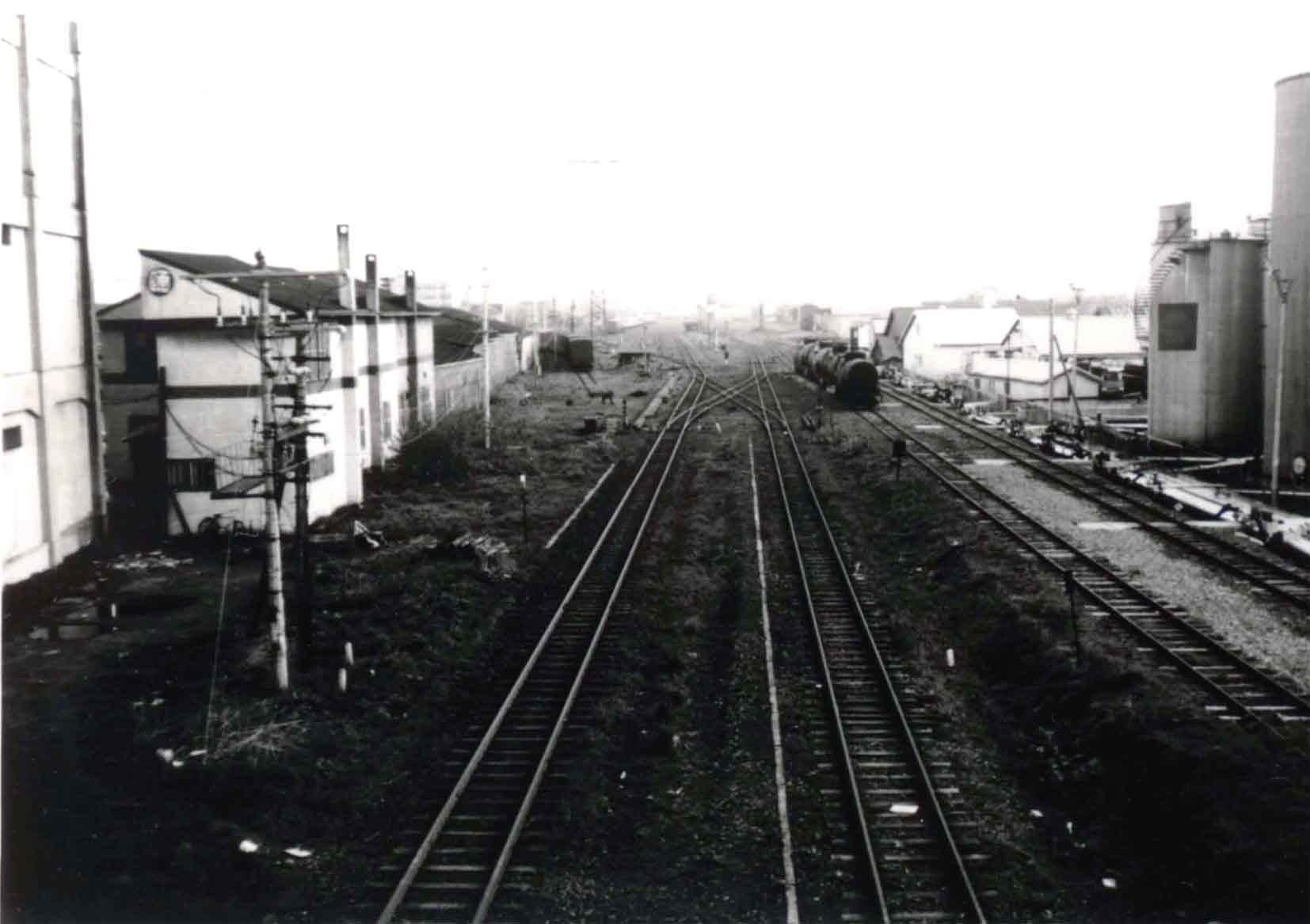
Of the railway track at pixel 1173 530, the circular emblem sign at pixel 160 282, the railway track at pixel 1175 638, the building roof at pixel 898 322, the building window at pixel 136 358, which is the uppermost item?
the building roof at pixel 898 322

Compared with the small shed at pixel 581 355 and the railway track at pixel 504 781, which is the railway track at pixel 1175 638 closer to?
the railway track at pixel 504 781

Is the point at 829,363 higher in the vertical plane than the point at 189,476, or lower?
higher

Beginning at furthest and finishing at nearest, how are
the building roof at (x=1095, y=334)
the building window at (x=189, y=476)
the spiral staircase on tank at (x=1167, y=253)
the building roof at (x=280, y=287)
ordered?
the building roof at (x=1095, y=334)
the spiral staircase on tank at (x=1167, y=253)
the building roof at (x=280, y=287)
the building window at (x=189, y=476)

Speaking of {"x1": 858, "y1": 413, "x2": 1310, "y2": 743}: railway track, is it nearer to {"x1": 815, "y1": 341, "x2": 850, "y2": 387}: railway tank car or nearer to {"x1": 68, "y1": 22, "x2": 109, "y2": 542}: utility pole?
{"x1": 68, "y1": 22, "x2": 109, "y2": 542}: utility pole

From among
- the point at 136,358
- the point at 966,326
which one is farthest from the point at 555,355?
the point at 136,358

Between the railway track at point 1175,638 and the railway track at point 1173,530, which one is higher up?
the railway track at point 1173,530

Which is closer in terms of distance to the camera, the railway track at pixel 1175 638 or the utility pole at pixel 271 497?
the railway track at pixel 1175 638

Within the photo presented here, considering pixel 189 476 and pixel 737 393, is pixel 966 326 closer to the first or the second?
pixel 737 393

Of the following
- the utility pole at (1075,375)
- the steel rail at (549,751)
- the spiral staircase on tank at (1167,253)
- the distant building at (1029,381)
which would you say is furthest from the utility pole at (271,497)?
the distant building at (1029,381)
